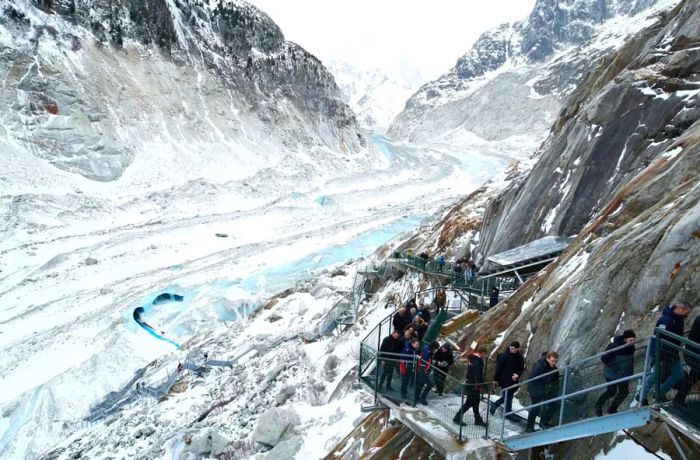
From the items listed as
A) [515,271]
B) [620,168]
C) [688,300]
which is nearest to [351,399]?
[515,271]

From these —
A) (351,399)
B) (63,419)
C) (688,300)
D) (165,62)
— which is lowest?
(63,419)

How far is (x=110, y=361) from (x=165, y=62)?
53.5 meters

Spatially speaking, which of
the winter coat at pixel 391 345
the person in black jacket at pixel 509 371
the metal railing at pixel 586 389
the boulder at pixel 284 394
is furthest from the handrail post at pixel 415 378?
the boulder at pixel 284 394

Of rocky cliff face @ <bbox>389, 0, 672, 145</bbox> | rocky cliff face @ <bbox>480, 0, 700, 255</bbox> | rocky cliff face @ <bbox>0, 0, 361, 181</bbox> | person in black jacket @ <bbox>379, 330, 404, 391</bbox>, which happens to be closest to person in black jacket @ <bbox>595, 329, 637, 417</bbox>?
person in black jacket @ <bbox>379, 330, 404, 391</bbox>

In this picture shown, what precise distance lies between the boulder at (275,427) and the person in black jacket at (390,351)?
4.79 meters

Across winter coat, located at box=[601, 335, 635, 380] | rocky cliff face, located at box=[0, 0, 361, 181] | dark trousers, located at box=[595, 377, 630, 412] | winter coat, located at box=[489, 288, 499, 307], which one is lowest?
winter coat, located at box=[489, 288, 499, 307]

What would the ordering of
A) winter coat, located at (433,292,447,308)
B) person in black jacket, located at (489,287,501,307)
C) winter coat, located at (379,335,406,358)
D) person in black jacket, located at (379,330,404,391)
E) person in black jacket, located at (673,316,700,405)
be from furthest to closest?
1. winter coat, located at (433,292,447,308)
2. person in black jacket, located at (489,287,501,307)
3. winter coat, located at (379,335,406,358)
4. person in black jacket, located at (379,330,404,391)
5. person in black jacket, located at (673,316,700,405)

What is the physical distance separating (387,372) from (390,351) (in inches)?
13.5

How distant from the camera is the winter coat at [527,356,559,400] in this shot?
6.12 meters

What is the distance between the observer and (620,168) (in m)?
13.7

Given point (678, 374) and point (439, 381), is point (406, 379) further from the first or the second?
point (678, 374)

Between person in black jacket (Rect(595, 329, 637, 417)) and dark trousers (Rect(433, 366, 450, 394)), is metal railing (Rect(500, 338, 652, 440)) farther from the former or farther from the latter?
dark trousers (Rect(433, 366, 450, 394))

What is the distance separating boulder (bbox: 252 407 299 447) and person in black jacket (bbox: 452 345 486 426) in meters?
6.10

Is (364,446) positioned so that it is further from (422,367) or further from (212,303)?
(212,303)
